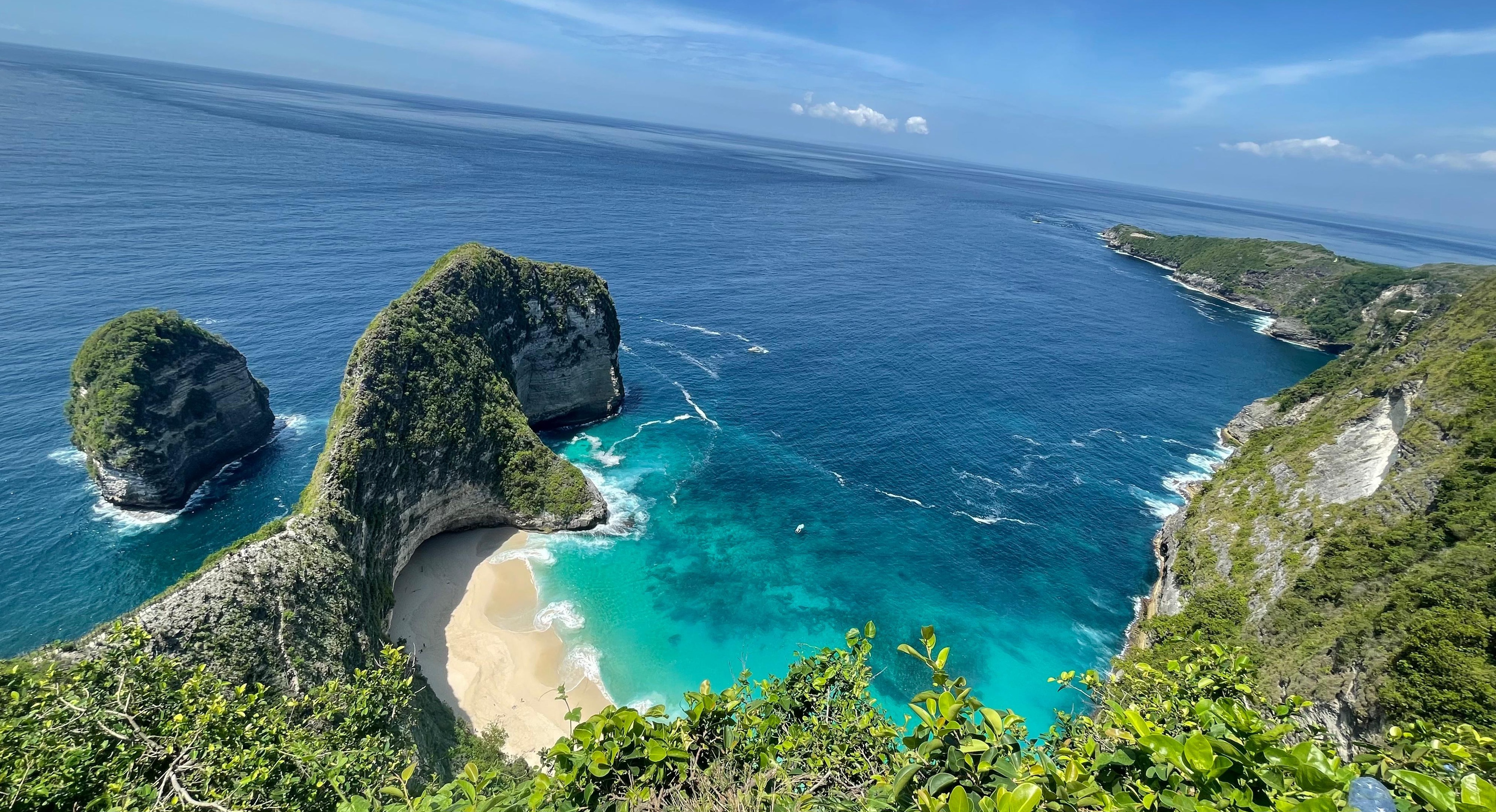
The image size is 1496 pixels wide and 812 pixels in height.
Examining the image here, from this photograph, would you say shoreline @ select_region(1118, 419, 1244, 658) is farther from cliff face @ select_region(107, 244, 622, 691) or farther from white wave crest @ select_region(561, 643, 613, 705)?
cliff face @ select_region(107, 244, 622, 691)

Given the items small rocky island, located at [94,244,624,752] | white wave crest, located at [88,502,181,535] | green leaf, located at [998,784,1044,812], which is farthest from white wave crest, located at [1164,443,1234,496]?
white wave crest, located at [88,502,181,535]

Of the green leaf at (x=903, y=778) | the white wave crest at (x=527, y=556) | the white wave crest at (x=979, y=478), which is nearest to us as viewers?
the green leaf at (x=903, y=778)

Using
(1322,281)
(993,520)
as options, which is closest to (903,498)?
(993,520)

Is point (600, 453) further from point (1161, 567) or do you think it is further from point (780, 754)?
point (780, 754)

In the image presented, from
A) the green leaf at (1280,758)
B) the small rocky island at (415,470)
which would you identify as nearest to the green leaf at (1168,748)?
the green leaf at (1280,758)

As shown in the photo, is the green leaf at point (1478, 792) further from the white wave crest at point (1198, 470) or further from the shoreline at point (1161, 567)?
the white wave crest at point (1198, 470)

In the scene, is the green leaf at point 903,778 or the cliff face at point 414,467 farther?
the cliff face at point 414,467
